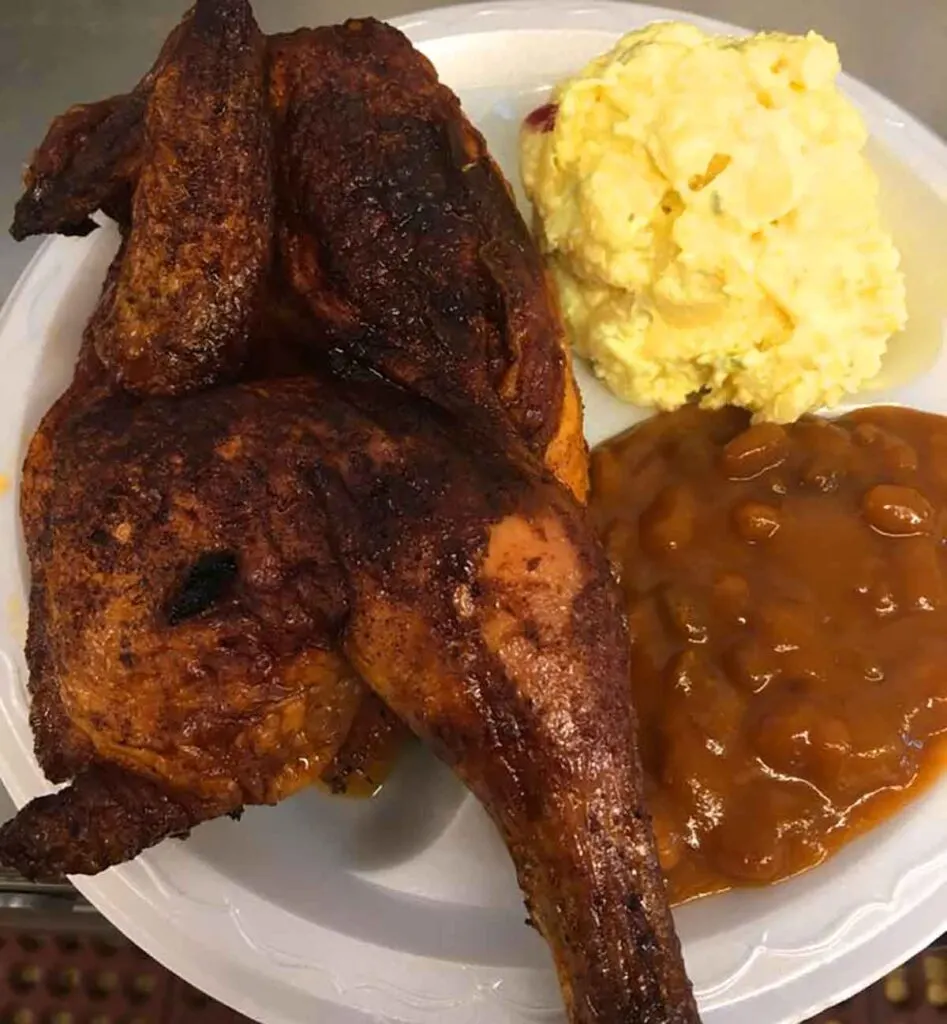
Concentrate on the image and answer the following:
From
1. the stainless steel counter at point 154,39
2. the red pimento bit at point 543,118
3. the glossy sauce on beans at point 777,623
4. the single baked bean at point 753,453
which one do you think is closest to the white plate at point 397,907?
the glossy sauce on beans at point 777,623

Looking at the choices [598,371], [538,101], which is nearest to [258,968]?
[598,371]

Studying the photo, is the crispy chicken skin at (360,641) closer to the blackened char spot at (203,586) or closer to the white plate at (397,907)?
the blackened char spot at (203,586)

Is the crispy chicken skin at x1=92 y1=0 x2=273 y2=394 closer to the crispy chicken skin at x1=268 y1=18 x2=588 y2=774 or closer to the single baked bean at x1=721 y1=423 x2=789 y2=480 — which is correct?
the crispy chicken skin at x1=268 y1=18 x2=588 y2=774

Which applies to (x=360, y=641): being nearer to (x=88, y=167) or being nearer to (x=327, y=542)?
(x=327, y=542)

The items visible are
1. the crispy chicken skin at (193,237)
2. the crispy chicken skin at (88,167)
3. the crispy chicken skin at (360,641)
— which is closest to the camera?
the crispy chicken skin at (360,641)

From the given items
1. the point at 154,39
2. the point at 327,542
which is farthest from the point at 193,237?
the point at 154,39

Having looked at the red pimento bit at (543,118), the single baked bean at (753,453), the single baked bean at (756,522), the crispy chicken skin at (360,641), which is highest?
the red pimento bit at (543,118)

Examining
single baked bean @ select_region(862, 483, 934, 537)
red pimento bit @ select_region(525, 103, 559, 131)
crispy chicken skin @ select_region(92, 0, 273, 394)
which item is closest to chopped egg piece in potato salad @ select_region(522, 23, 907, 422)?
red pimento bit @ select_region(525, 103, 559, 131)
